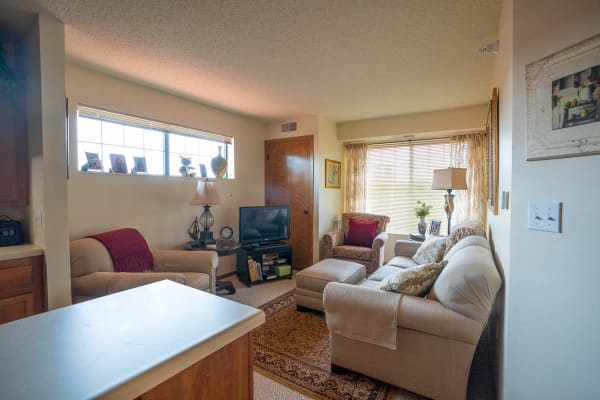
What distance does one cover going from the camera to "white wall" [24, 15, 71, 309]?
185cm

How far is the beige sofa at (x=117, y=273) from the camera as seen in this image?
2.08 m

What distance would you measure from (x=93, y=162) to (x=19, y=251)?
1.17m

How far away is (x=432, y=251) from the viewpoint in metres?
2.83

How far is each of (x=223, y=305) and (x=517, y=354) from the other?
4.37 ft

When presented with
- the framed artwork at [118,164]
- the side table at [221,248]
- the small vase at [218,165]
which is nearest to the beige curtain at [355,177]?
the small vase at [218,165]

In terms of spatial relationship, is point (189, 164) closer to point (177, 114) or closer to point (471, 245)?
point (177, 114)

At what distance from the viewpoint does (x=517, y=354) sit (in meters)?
1.20

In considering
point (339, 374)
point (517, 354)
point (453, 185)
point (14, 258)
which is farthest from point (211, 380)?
point (453, 185)

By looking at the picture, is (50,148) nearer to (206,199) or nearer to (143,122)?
(143,122)

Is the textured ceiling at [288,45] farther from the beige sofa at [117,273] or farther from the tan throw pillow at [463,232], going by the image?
the beige sofa at [117,273]

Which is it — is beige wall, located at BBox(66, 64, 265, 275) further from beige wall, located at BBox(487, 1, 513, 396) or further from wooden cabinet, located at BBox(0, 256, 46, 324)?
beige wall, located at BBox(487, 1, 513, 396)

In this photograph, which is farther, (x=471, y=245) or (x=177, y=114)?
(x=177, y=114)

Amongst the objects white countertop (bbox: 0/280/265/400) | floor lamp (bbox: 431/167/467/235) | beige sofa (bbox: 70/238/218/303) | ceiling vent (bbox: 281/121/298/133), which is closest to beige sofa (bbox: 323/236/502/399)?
white countertop (bbox: 0/280/265/400)

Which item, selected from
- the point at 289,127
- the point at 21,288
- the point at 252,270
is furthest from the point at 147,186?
the point at 289,127
